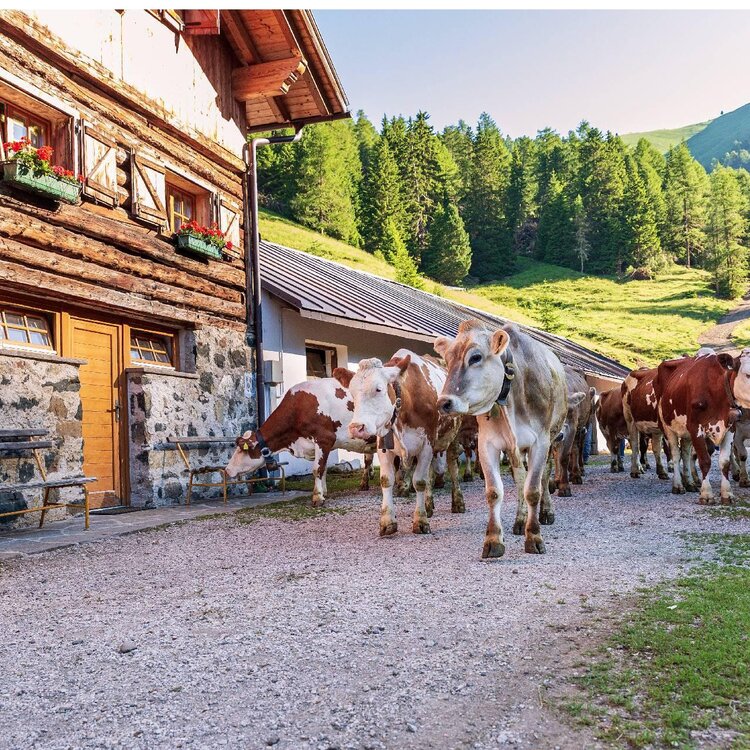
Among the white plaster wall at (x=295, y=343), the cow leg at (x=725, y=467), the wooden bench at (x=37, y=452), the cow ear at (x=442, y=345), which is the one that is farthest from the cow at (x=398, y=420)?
the white plaster wall at (x=295, y=343)

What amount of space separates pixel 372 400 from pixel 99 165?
188 inches

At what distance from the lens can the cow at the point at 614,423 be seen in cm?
1231

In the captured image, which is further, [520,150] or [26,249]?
[520,150]

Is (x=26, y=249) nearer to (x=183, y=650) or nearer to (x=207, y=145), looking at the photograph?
(x=207, y=145)

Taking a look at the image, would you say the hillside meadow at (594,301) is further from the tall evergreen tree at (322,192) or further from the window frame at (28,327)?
the window frame at (28,327)

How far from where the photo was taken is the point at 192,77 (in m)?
10.5

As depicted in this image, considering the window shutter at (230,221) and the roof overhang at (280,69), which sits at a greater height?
the roof overhang at (280,69)

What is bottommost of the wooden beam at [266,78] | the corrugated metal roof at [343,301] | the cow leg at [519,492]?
the cow leg at [519,492]

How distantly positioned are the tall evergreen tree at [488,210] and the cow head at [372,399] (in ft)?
227

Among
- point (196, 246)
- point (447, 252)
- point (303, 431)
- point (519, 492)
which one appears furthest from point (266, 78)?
point (447, 252)

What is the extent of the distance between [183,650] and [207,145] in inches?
354

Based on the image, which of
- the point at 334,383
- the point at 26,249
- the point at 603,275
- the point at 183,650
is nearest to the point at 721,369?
the point at 334,383

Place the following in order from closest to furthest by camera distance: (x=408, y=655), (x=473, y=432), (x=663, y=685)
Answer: (x=663, y=685) < (x=408, y=655) < (x=473, y=432)

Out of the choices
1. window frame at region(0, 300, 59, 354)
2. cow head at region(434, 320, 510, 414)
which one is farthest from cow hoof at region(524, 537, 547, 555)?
window frame at region(0, 300, 59, 354)
